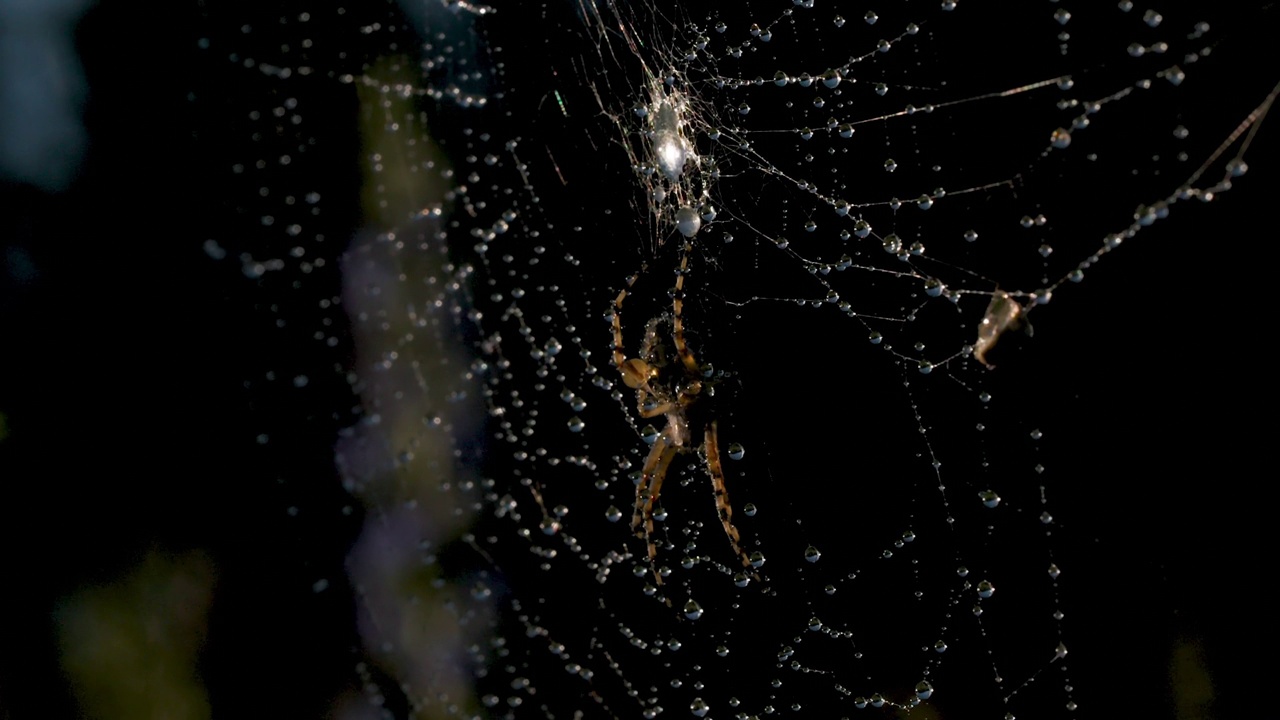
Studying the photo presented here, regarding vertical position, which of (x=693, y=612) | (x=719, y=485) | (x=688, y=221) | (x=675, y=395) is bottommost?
(x=693, y=612)

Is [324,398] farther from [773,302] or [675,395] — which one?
[773,302]

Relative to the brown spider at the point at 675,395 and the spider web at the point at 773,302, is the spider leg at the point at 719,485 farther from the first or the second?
the spider web at the point at 773,302

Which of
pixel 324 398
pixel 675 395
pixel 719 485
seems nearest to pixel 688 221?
pixel 675 395

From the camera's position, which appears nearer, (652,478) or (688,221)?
(688,221)

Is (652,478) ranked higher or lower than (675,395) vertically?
lower

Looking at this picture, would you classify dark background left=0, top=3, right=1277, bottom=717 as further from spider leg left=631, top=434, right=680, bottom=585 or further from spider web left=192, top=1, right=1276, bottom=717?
spider leg left=631, top=434, right=680, bottom=585

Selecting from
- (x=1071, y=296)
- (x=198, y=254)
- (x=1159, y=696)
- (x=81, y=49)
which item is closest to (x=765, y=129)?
(x=1071, y=296)
